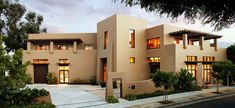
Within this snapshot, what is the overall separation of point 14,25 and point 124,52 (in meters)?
22.9

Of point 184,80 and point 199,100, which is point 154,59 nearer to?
point 184,80

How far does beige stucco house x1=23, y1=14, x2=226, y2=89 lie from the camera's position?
31.4 meters

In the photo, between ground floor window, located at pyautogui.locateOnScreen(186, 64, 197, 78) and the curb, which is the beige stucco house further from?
the curb

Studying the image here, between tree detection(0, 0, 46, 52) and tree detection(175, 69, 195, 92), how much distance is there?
97.0 ft

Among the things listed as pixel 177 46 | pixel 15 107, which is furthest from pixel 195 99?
pixel 15 107

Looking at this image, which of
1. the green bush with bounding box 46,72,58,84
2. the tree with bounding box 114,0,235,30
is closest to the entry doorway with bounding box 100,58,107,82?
the green bush with bounding box 46,72,58,84

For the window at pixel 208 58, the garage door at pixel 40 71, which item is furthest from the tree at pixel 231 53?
the garage door at pixel 40 71

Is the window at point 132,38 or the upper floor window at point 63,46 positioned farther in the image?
the upper floor window at point 63,46

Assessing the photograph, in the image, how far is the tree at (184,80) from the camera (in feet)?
89.9

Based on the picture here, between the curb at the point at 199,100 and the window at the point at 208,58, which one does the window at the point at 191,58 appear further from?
the curb at the point at 199,100

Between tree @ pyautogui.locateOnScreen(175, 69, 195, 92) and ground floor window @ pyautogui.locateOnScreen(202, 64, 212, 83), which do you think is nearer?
tree @ pyautogui.locateOnScreen(175, 69, 195, 92)

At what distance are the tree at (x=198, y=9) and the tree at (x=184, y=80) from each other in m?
15.5

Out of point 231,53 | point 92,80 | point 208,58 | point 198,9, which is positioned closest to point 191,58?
point 208,58

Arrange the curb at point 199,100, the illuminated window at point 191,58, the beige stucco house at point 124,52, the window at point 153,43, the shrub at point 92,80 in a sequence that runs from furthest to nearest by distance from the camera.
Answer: the shrub at point 92,80
the window at point 153,43
the beige stucco house at point 124,52
the illuminated window at point 191,58
the curb at point 199,100
